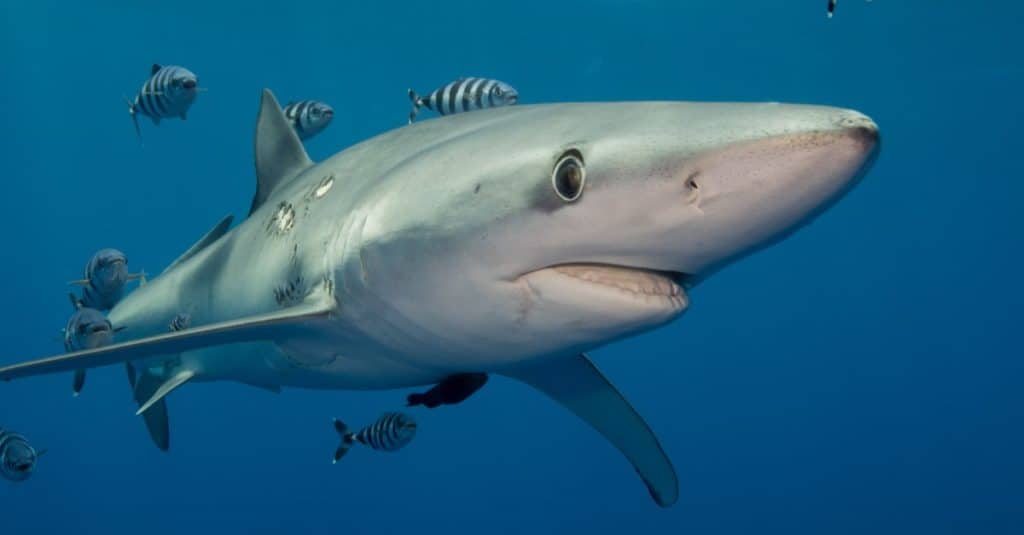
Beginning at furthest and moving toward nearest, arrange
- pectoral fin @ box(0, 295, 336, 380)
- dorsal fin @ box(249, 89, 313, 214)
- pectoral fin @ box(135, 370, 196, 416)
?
pectoral fin @ box(135, 370, 196, 416)
dorsal fin @ box(249, 89, 313, 214)
pectoral fin @ box(0, 295, 336, 380)

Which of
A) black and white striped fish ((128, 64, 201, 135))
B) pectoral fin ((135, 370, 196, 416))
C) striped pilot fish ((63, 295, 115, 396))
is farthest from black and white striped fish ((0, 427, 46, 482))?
black and white striped fish ((128, 64, 201, 135))

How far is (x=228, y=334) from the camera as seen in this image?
2791 mm

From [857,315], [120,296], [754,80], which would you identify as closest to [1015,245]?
[857,315]

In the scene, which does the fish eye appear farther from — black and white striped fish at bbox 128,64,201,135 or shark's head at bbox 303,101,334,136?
black and white striped fish at bbox 128,64,201,135

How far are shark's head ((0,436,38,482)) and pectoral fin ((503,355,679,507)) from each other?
442cm

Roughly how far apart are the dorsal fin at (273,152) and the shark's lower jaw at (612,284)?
2.61 m

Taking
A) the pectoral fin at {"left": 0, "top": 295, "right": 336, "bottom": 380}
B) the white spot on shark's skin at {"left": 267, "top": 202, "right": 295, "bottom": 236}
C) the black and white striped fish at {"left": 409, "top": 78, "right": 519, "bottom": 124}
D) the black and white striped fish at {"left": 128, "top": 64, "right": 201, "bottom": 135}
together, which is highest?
the black and white striped fish at {"left": 128, "top": 64, "right": 201, "bottom": 135}

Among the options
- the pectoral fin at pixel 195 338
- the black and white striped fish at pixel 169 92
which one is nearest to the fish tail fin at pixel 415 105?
the black and white striped fish at pixel 169 92

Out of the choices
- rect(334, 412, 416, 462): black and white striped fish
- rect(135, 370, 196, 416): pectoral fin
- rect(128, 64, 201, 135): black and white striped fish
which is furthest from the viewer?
rect(128, 64, 201, 135): black and white striped fish

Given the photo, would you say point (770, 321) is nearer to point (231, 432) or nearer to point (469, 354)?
point (231, 432)

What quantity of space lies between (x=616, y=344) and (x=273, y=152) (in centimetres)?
3585

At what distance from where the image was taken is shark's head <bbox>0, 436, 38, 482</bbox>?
5.85 metres

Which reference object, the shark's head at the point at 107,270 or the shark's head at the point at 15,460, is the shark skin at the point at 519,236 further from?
the shark's head at the point at 15,460

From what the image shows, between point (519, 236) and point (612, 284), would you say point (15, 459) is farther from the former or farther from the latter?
point (612, 284)
